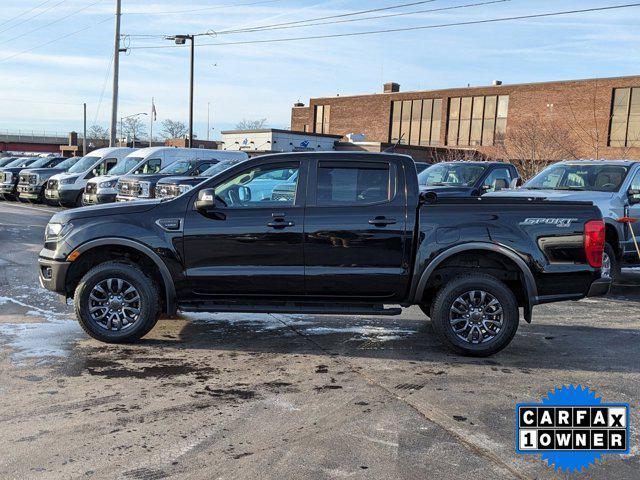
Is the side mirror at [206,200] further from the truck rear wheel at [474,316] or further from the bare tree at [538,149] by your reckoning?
the bare tree at [538,149]

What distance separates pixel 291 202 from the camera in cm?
662

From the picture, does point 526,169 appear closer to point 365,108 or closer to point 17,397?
point 17,397

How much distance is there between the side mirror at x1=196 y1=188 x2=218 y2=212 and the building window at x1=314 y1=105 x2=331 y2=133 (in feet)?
217

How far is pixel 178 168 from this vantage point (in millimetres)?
19781

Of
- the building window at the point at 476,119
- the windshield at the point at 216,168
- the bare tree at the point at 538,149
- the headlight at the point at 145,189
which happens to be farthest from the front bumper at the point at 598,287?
the building window at the point at 476,119

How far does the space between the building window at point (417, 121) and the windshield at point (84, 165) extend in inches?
1535

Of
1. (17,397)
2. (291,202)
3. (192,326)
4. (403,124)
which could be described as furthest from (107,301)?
(403,124)

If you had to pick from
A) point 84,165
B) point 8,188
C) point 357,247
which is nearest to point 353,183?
point 357,247

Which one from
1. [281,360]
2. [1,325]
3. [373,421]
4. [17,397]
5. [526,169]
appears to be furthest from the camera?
[526,169]

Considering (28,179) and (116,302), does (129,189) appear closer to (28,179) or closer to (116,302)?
(28,179)

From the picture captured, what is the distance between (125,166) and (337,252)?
16.7 m

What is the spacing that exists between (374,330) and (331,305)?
1.18 metres

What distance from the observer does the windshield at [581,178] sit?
10.5 m

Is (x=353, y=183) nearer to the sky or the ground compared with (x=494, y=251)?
nearer to the sky
